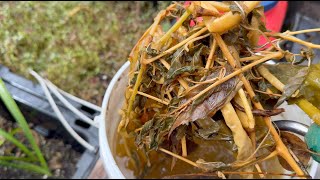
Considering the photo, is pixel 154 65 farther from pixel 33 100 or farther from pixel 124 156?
pixel 33 100

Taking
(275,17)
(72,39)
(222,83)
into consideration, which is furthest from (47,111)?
(275,17)

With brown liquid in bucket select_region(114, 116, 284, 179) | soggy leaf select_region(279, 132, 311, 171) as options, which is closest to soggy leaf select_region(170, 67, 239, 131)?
soggy leaf select_region(279, 132, 311, 171)

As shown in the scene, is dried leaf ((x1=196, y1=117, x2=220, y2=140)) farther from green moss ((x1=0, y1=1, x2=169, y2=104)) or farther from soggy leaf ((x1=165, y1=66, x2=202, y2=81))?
green moss ((x1=0, y1=1, x2=169, y2=104))

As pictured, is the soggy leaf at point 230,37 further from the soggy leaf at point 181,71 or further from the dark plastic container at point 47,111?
the dark plastic container at point 47,111

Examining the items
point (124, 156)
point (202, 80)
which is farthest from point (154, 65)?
point (124, 156)

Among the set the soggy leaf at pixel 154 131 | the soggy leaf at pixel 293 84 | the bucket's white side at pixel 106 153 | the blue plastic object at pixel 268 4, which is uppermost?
Result: the blue plastic object at pixel 268 4

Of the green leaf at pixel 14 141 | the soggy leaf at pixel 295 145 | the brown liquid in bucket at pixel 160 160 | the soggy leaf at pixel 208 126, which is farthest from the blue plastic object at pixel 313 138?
the green leaf at pixel 14 141
